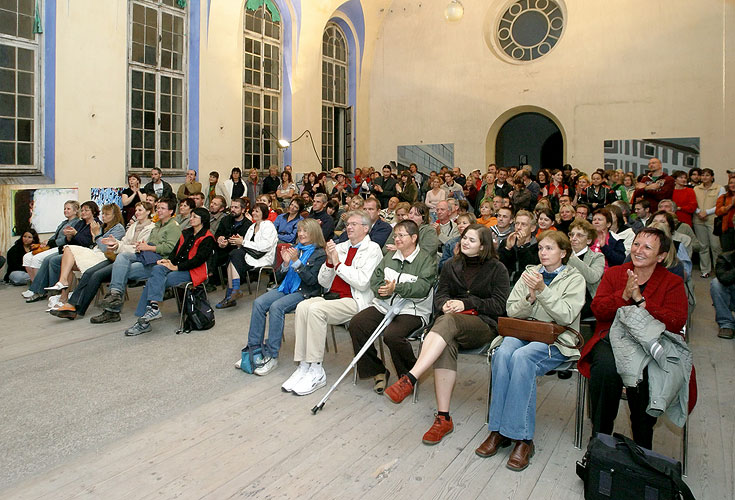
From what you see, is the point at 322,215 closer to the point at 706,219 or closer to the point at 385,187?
the point at 385,187

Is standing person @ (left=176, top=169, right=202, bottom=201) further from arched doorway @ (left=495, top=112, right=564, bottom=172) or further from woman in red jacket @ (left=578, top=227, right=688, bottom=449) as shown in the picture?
woman in red jacket @ (left=578, top=227, right=688, bottom=449)

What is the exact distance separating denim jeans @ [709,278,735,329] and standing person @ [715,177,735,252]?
65 centimetres

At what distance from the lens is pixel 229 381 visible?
14.2 ft

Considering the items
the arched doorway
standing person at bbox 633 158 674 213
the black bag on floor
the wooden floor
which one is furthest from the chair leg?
the arched doorway

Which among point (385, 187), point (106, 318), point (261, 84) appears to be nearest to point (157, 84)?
point (261, 84)

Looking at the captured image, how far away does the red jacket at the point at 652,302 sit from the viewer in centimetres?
310

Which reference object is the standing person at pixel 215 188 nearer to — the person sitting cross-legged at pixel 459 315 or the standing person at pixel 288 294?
the standing person at pixel 288 294

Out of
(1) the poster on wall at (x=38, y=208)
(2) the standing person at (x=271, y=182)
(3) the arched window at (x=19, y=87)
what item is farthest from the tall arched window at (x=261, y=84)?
(3) the arched window at (x=19, y=87)

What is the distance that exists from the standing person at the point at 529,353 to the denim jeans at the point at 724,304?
258 cm

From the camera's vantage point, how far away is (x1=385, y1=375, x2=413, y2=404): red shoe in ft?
11.2

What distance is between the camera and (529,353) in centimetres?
327

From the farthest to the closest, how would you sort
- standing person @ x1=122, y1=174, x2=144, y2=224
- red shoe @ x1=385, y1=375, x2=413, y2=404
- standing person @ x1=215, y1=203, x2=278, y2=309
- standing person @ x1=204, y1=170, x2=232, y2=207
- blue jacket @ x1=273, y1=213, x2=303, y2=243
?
standing person @ x1=204, y1=170, x2=232, y2=207 < standing person @ x1=122, y1=174, x2=144, y2=224 < blue jacket @ x1=273, y1=213, x2=303, y2=243 < standing person @ x1=215, y1=203, x2=278, y2=309 < red shoe @ x1=385, y1=375, x2=413, y2=404

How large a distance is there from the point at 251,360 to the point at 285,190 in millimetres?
7354

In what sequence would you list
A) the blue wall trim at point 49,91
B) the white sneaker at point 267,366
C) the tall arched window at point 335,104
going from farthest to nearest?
the tall arched window at point 335,104 → the blue wall trim at point 49,91 → the white sneaker at point 267,366
